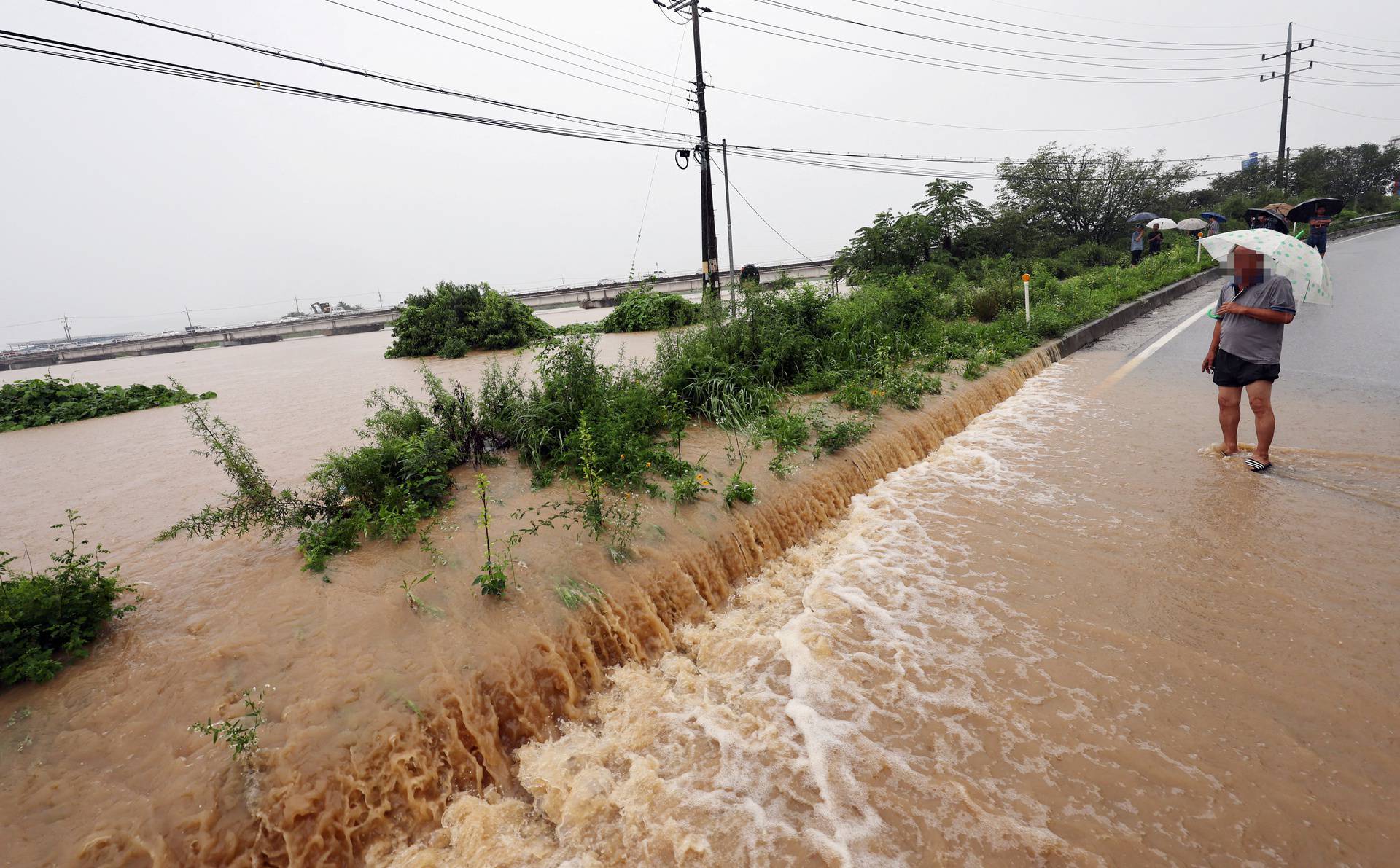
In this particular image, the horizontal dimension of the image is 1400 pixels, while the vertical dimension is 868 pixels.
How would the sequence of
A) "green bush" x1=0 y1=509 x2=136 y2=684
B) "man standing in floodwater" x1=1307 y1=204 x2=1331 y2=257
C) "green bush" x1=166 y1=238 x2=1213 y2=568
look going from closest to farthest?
"green bush" x1=0 y1=509 x2=136 y2=684
"green bush" x1=166 y1=238 x2=1213 y2=568
"man standing in floodwater" x1=1307 y1=204 x2=1331 y2=257

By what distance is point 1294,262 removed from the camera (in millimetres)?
4578

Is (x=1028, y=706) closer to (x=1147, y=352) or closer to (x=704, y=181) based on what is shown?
(x=1147, y=352)

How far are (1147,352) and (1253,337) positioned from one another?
5.96 meters

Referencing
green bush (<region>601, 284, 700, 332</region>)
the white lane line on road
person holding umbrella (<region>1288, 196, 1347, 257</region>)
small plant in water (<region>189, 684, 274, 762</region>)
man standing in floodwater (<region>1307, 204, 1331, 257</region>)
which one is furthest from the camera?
green bush (<region>601, 284, 700, 332</region>)

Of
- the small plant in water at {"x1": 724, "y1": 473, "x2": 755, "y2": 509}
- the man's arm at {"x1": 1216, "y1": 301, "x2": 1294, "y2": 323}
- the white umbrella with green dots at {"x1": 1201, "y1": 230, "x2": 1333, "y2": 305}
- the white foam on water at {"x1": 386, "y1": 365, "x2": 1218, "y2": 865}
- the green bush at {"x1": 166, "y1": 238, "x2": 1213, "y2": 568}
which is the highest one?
the white umbrella with green dots at {"x1": 1201, "y1": 230, "x2": 1333, "y2": 305}

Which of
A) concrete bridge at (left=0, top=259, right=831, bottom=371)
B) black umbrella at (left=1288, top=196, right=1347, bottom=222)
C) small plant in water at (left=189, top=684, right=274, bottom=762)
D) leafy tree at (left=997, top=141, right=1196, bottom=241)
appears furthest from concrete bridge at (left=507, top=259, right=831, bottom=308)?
small plant in water at (left=189, top=684, right=274, bottom=762)

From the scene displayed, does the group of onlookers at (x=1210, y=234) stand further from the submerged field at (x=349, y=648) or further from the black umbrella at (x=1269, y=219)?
the submerged field at (x=349, y=648)

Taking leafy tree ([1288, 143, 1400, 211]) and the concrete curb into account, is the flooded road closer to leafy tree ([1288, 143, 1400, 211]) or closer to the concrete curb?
the concrete curb

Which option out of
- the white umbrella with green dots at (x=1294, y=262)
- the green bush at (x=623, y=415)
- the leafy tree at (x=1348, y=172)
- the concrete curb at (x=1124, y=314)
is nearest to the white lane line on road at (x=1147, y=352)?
the concrete curb at (x=1124, y=314)

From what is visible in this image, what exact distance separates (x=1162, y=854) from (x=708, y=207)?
17323 millimetres

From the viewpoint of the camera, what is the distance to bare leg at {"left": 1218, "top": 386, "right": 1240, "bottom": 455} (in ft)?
17.0

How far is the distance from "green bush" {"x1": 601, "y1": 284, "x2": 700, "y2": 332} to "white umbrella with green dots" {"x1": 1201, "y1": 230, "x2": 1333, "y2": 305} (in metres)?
13.3

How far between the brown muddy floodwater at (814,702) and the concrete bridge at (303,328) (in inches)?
915

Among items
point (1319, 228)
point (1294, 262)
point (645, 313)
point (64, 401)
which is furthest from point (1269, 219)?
point (64, 401)
